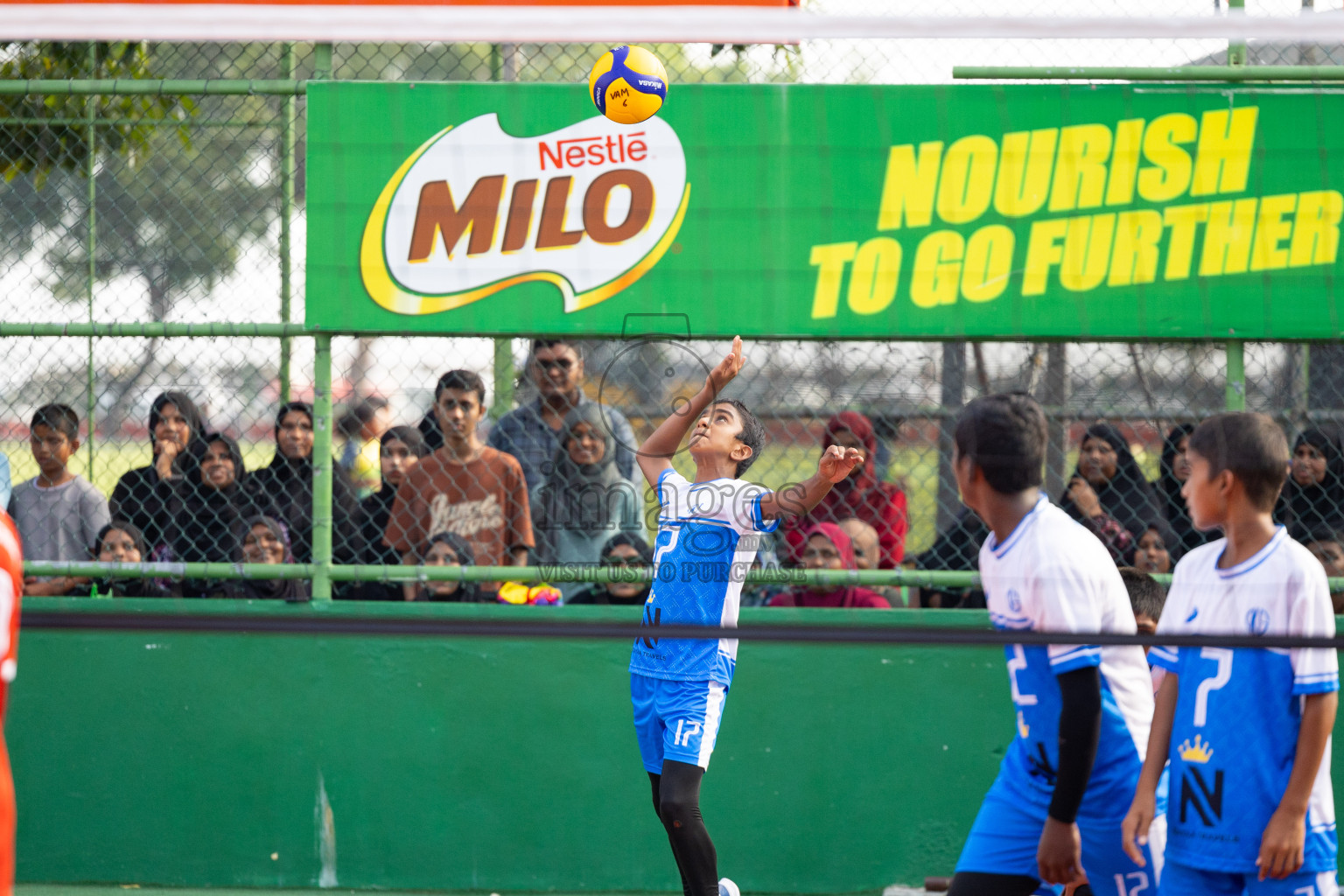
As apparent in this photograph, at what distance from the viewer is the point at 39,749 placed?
4414 mm

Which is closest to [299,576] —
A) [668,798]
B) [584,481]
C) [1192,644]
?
[584,481]

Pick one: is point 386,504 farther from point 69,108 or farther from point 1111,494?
point 1111,494

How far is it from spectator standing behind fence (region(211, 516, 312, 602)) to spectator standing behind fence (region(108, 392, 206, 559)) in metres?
0.32

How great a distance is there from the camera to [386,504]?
4719mm

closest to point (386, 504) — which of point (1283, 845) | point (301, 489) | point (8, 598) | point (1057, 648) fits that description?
point (301, 489)

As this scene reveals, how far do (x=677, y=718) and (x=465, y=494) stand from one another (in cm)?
153

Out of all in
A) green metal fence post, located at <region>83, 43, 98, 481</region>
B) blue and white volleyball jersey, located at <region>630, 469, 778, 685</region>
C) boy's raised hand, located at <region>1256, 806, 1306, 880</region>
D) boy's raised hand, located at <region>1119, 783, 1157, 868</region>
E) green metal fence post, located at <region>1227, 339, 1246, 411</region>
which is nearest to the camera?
boy's raised hand, located at <region>1256, 806, 1306, 880</region>

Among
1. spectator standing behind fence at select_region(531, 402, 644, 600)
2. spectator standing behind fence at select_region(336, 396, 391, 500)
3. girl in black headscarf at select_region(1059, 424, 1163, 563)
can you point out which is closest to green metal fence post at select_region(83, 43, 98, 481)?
spectator standing behind fence at select_region(336, 396, 391, 500)

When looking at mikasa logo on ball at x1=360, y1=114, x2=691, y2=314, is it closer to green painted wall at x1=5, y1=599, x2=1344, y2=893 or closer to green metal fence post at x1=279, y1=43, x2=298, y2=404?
green metal fence post at x1=279, y1=43, x2=298, y2=404

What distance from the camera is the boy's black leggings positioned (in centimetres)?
337

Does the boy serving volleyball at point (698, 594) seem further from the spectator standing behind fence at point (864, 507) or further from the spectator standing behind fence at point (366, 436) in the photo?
the spectator standing behind fence at point (366, 436)

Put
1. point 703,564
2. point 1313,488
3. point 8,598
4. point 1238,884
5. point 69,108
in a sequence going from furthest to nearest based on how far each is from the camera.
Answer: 1. point 69,108
2. point 1313,488
3. point 703,564
4. point 1238,884
5. point 8,598

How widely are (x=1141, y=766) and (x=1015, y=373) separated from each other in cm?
300

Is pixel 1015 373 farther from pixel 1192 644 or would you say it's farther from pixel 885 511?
pixel 1192 644
